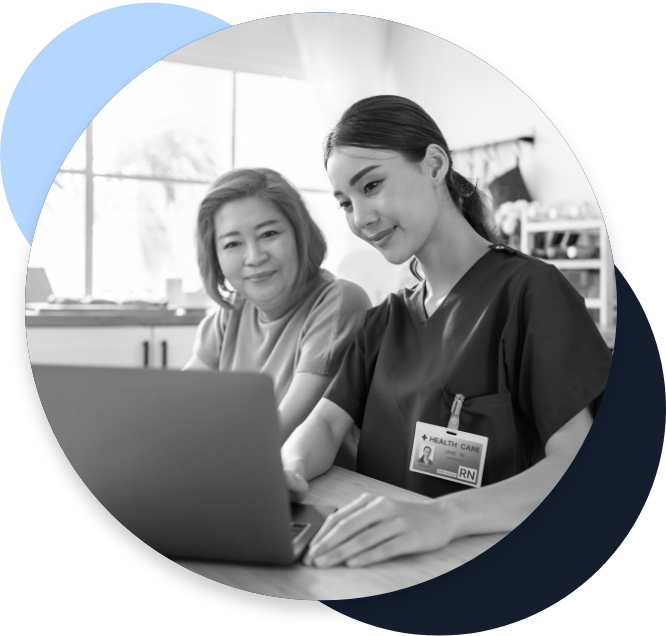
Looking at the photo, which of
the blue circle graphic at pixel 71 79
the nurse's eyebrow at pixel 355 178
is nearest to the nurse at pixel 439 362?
the nurse's eyebrow at pixel 355 178

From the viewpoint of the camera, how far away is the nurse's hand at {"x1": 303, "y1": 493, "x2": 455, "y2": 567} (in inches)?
28.7

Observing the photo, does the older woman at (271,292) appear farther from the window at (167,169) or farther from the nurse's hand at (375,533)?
the nurse's hand at (375,533)

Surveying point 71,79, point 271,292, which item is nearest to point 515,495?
point 271,292

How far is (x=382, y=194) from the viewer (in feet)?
2.62

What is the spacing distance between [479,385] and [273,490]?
0.30 m

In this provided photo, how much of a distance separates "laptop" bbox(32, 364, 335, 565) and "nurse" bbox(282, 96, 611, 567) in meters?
0.08

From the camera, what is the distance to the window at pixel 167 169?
0.79m

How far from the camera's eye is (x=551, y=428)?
0.83 meters

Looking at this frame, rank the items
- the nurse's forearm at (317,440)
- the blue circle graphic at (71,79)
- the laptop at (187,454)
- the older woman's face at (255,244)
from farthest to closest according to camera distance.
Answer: the blue circle graphic at (71,79) → the nurse's forearm at (317,440) → the older woman's face at (255,244) → the laptop at (187,454)

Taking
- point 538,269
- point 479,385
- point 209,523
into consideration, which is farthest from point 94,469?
point 538,269

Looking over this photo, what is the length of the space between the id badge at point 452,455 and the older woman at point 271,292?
16cm

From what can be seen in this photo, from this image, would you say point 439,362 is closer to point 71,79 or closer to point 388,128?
point 388,128

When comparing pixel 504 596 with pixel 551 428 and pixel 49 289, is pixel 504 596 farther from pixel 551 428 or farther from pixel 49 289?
pixel 49 289

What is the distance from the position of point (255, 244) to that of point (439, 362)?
0.28m
